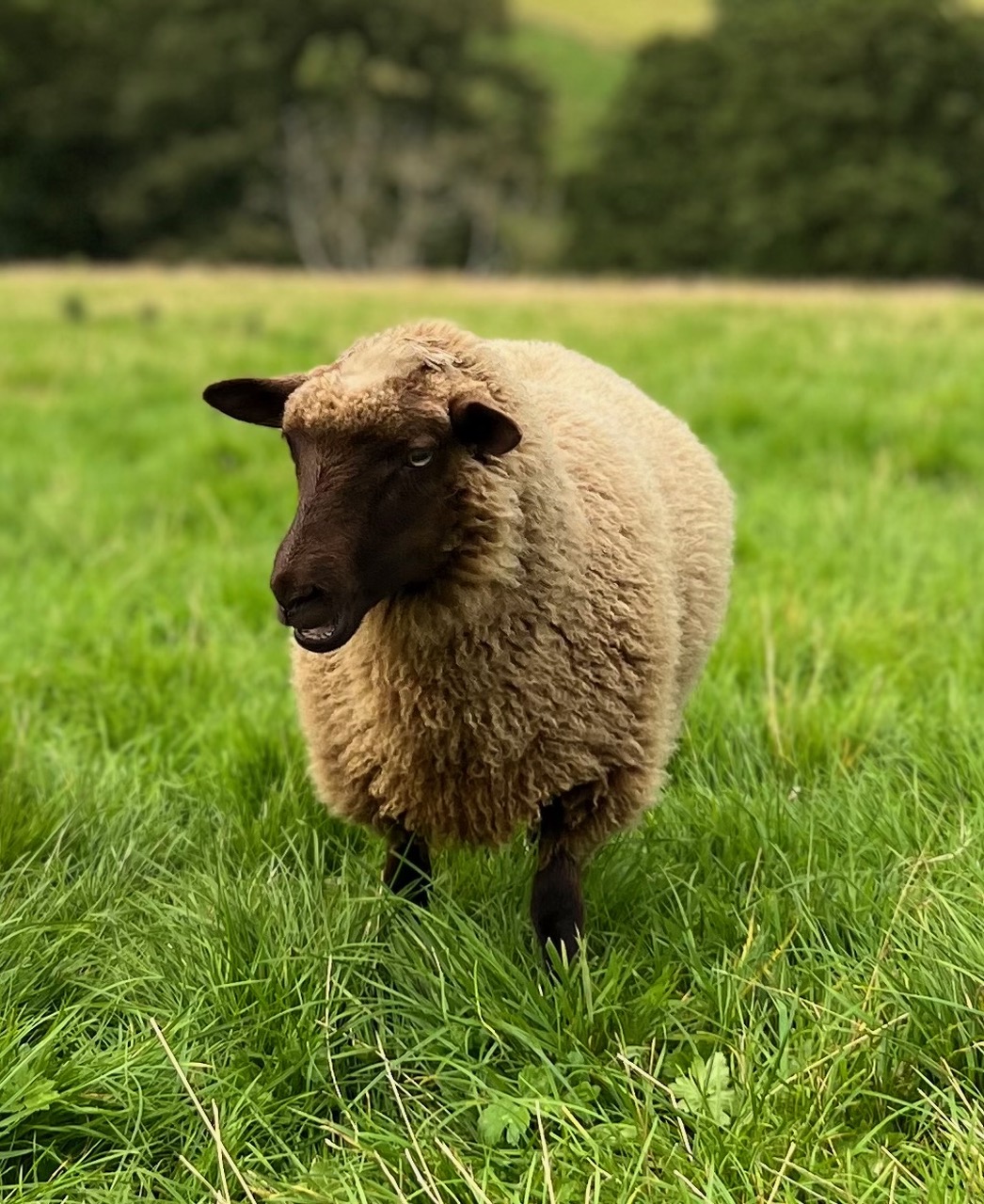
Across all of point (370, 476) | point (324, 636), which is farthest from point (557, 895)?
point (370, 476)

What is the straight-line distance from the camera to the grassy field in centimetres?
170

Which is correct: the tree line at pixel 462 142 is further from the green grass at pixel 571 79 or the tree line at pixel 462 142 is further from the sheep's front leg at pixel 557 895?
the sheep's front leg at pixel 557 895

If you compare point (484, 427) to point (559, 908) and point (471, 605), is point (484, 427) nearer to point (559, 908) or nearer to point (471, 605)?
point (471, 605)

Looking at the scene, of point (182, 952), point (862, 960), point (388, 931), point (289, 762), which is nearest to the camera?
point (862, 960)

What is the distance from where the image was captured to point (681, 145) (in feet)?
146

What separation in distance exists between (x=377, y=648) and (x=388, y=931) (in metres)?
0.57

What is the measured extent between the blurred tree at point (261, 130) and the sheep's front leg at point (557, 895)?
40576 mm

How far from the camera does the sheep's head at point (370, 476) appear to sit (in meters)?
1.70

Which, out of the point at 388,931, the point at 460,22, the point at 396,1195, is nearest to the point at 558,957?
the point at 388,931

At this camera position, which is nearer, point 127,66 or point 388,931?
point 388,931

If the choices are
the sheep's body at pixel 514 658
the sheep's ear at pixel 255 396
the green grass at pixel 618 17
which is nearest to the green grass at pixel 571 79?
the green grass at pixel 618 17

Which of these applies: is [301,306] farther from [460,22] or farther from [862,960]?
[460,22]

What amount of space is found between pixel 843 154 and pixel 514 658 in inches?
1601

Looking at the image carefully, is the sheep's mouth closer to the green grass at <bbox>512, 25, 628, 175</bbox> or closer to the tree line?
the tree line
